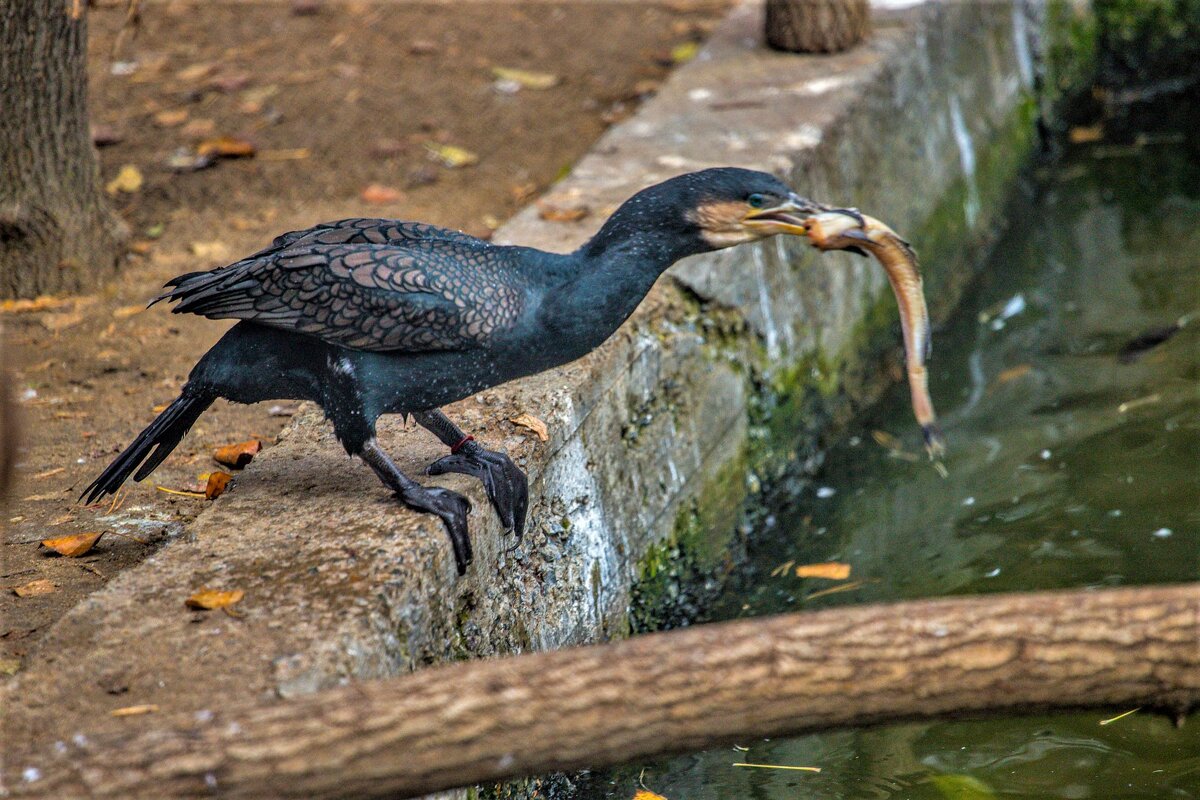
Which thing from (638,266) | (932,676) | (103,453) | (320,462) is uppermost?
(638,266)

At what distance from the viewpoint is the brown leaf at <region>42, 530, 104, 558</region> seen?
3.38 metres

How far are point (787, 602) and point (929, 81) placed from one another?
3.31 m

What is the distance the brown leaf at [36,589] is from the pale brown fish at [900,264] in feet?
6.97

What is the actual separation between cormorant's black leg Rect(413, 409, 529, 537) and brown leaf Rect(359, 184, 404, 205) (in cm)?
243

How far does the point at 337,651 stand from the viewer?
2543 mm

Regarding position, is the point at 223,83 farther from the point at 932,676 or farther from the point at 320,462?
the point at 932,676

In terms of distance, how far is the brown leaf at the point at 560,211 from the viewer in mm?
4535

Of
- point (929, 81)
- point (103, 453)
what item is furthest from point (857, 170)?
point (103, 453)

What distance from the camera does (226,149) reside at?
19.4ft

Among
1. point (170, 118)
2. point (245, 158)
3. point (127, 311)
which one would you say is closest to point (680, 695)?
point (127, 311)

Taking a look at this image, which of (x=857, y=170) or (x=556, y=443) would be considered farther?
(x=857, y=170)

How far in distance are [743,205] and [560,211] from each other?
183cm

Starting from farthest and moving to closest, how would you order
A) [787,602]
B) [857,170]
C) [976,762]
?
1. [857,170]
2. [787,602]
3. [976,762]

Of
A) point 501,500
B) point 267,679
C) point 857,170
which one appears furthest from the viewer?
point 857,170
